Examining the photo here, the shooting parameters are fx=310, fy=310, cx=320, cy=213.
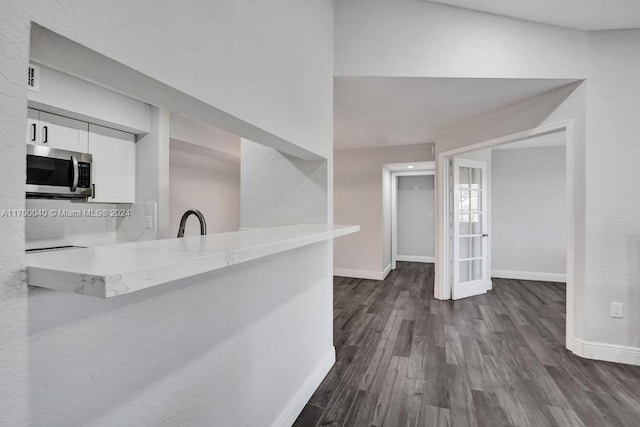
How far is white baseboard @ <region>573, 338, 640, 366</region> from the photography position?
2.58 metres

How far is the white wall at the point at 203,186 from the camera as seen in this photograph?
4.16 metres

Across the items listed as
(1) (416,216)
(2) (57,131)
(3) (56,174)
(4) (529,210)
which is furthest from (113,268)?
(1) (416,216)

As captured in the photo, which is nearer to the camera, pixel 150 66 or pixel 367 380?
pixel 150 66

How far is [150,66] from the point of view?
0.83 metres

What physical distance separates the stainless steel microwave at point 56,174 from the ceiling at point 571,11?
10.8 feet

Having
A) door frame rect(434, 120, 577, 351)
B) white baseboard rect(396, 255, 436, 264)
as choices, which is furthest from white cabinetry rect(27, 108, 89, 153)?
white baseboard rect(396, 255, 436, 264)

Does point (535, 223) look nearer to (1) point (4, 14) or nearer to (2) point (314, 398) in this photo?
(2) point (314, 398)

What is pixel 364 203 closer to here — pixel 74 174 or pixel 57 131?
pixel 74 174

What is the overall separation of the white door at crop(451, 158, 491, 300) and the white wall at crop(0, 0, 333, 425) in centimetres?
312

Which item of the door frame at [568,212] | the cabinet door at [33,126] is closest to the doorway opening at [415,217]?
the door frame at [568,212]

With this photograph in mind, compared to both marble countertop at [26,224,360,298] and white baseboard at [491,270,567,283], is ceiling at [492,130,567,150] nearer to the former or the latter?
white baseboard at [491,270,567,283]

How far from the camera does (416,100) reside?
3168 mm

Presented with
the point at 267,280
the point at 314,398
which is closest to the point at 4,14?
the point at 267,280

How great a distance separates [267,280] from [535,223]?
558cm
